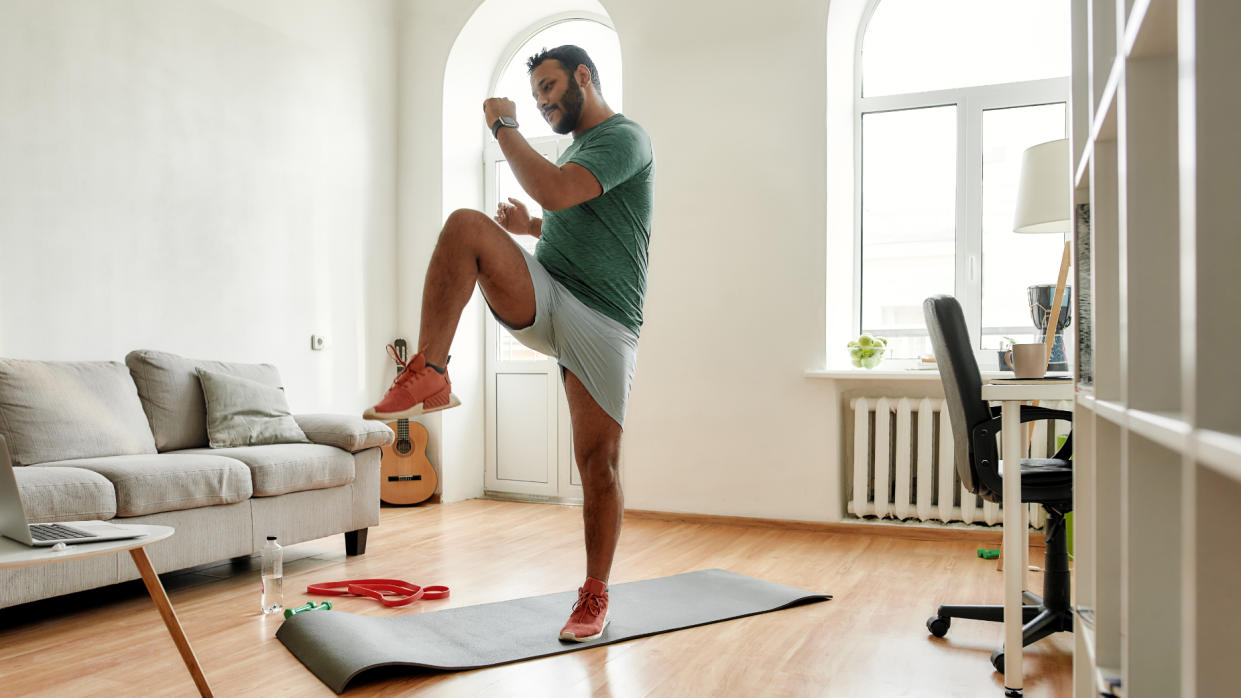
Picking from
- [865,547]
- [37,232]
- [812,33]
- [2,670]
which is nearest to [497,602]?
[2,670]

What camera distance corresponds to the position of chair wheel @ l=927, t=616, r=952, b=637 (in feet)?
7.85

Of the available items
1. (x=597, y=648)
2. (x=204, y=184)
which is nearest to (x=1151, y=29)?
(x=597, y=648)

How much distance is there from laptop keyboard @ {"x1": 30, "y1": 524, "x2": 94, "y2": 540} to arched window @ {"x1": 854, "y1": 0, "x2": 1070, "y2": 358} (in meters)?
3.63

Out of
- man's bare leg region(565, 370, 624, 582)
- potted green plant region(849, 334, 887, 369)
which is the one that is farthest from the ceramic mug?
potted green plant region(849, 334, 887, 369)

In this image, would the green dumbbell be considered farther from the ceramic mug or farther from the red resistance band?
the ceramic mug

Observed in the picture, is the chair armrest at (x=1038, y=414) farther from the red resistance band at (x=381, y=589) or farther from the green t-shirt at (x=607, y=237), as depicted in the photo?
the red resistance band at (x=381, y=589)

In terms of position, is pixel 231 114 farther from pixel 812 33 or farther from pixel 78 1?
pixel 812 33

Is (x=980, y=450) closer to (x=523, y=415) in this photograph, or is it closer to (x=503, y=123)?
(x=503, y=123)

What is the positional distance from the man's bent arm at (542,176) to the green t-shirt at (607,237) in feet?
0.54

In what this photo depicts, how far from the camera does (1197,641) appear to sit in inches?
19.9

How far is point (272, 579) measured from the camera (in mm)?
2766

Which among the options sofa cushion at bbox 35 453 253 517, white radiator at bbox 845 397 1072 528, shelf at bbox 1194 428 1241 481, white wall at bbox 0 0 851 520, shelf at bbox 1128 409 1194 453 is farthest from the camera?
white radiator at bbox 845 397 1072 528

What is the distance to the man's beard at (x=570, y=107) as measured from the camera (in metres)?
2.29

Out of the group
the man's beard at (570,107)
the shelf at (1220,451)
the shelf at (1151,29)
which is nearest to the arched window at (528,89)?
the man's beard at (570,107)
